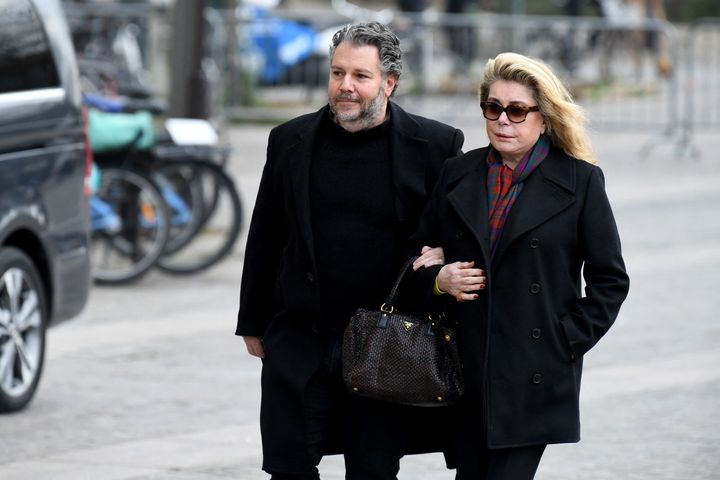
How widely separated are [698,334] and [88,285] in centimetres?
329

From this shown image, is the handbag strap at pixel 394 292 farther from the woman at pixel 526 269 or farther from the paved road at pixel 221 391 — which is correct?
the paved road at pixel 221 391

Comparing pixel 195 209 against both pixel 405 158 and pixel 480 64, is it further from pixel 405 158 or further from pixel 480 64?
pixel 480 64

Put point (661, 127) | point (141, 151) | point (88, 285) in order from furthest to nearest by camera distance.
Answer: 1. point (661, 127)
2. point (141, 151)
3. point (88, 285)

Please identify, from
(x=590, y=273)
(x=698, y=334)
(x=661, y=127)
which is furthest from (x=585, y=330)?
(x=661, y=127)

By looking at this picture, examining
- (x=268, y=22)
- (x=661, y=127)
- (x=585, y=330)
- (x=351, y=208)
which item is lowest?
(x=661, y=127)

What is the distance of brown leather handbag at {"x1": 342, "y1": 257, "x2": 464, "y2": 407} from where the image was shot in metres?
4.34

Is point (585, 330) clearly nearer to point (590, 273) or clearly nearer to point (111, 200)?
point (590, 273)

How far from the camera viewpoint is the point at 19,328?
23.8ft

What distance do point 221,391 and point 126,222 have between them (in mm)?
3048

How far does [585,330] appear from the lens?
14.2 ft

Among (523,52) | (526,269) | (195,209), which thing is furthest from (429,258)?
(523,52)

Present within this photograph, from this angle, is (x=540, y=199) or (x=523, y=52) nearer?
(x=540, y=199)

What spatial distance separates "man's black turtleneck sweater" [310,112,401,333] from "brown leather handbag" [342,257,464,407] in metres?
0.14

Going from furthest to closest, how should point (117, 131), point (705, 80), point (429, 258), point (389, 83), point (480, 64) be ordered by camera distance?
point (705, 80) < point (480, 64) < point (117, 131) < point (389, 83) < point (429, 258)
